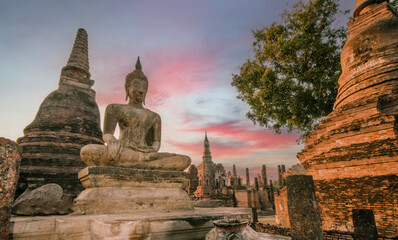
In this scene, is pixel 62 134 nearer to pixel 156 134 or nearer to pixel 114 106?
pixel 114 106

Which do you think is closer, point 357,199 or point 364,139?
point 357,199

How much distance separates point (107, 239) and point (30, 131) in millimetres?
10831

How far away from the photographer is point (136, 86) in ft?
16.8

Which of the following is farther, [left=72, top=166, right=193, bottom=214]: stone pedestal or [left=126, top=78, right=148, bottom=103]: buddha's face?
[left=126, top=78, right=148, bottom=103]: buddha's face

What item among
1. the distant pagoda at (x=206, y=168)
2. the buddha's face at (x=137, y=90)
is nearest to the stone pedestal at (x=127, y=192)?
the buddha's face at (x=137, y=90)

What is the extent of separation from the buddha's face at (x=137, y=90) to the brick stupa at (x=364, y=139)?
702 cm

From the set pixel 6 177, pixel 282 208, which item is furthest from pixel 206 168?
pixel 6 177

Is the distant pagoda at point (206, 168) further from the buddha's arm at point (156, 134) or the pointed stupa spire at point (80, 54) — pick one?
the buddha's arm at point (156, 134)

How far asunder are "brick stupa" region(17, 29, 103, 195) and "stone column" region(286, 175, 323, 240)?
853cm

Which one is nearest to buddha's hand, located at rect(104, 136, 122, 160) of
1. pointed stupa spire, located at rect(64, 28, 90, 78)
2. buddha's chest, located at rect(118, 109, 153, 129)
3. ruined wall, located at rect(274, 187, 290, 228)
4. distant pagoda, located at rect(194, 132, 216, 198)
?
buddha's chest, located at rect(118, 109, 153, 129)

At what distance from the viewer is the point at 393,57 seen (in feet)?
28.4

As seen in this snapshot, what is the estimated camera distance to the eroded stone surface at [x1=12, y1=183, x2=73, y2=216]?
138 inches

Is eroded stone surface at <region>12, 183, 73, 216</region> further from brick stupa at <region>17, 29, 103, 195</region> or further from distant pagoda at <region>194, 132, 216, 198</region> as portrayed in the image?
distant pagoda at <region>194, 132, 216, 198</region>

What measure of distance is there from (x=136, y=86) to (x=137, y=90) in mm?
103
